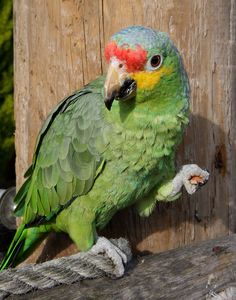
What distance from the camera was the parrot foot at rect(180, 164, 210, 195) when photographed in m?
1.87

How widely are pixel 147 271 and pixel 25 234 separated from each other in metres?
0.45

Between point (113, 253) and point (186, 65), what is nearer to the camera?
point (113, 253)

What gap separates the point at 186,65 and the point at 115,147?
0.39 metres

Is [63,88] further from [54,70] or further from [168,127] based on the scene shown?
[168,127]

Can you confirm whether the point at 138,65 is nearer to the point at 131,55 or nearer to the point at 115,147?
the point at 131,55

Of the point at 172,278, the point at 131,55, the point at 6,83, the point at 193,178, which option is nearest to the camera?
the point at 131,55

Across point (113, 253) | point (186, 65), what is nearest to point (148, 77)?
Answer: point (186, 65)

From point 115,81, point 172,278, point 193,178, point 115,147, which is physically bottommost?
point 172,278

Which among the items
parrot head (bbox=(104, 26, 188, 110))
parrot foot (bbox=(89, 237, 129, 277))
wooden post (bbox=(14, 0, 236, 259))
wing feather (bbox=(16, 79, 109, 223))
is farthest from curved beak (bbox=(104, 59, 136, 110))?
parrot foot (bbox=(89, 237, 129, 277))

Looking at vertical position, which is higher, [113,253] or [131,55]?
[131,55]

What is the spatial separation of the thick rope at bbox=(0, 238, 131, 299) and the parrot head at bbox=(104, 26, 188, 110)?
418 mm

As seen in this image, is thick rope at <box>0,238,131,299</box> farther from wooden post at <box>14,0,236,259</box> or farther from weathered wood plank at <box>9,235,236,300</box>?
wooden post at <box>14,0,236,259</box>

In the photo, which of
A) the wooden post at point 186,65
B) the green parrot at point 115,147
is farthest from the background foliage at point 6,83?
the green parrot at point 115,147

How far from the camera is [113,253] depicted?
1759mm
